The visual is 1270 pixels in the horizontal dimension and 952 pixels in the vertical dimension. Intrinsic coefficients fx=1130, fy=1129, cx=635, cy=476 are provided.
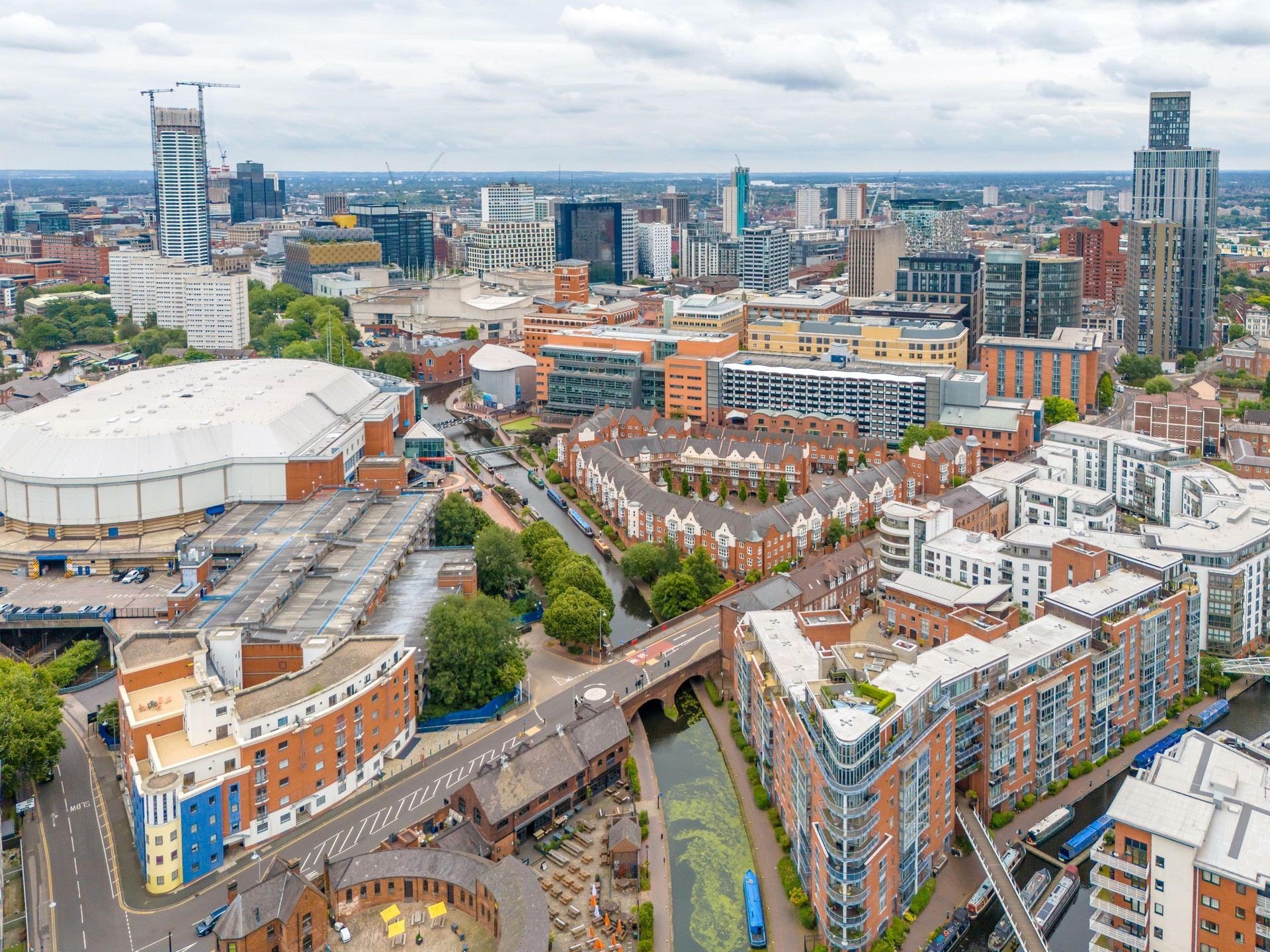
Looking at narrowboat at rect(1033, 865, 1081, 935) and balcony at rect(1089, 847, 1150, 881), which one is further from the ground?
balcony at rect(1089, 847, 1150, 881)

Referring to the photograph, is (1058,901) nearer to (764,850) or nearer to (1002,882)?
(1002,882)

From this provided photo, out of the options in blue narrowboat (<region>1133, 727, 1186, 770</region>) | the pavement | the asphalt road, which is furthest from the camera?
blue narrowboat (<region>1133, 727, 1186, 770</region>)

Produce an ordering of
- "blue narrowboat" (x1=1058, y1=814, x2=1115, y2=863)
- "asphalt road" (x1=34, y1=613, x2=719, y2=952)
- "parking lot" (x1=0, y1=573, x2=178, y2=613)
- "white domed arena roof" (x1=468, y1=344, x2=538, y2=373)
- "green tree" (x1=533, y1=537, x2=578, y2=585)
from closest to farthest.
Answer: "asphalt road" (x1=34, y1=613, x2=719, y2=952), "blue narrowboat" (x1=1058, y1=814, x2=1115, y2=863), "parking lot" (x1=0, y1=573, x2=178, y2=613), "green tree" (x1=533, y1=537, x2=578, y2=585), "white domed arena roof" (x1=468, y1=344, x2=538, y2=373)

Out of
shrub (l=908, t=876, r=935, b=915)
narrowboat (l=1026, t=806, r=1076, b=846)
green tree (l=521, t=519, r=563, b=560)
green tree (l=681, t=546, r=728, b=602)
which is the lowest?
shrub (l=908, t=876, r=935, b=915)

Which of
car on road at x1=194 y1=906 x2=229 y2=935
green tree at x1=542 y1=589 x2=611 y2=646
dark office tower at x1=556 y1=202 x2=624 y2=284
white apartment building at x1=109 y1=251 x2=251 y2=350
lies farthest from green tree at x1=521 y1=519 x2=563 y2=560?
dark office tower at x1=556 y1=202 x2=624 y2=284

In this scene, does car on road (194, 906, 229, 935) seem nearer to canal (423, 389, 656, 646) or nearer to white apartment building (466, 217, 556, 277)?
canal (423, 389, 656, 646)

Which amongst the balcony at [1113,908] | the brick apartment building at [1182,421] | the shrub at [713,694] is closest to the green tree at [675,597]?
the shrub at [713,694]

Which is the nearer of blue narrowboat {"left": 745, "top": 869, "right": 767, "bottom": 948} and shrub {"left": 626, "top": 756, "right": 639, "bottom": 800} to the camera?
blue narrowboat {"left": 745, "top": 869, "right": 767, "bottom": 948}
